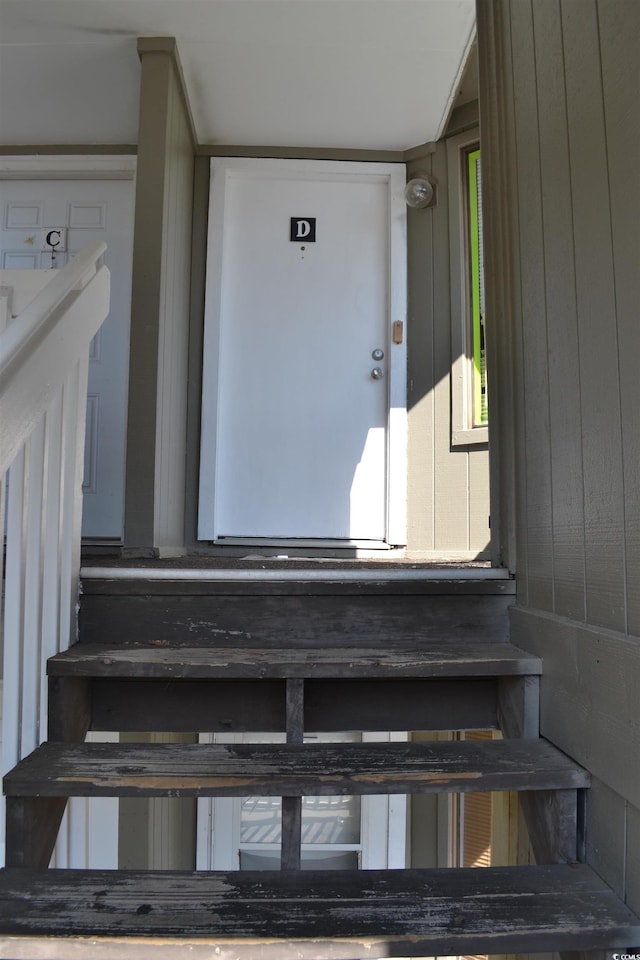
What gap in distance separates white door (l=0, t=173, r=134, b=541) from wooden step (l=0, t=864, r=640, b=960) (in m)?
2.31

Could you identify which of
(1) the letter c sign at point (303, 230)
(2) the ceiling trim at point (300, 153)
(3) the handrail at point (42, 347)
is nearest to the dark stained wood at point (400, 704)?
(3) the handrail at point (42, 347)

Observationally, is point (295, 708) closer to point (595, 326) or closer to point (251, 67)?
point (595, 326)

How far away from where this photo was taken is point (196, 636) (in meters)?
1.67

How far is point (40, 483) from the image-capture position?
4.69ft

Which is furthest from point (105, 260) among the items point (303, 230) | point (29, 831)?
point (29, 831)

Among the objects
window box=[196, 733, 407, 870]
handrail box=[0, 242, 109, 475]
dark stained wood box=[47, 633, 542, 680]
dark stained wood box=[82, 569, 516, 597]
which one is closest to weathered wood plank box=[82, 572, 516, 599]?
dark stained wood box=[82, 569, 516, 597]

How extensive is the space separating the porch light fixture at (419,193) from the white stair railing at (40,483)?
2.23m

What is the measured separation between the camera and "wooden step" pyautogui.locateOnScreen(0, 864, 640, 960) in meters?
0.94

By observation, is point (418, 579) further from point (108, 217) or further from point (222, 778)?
point (108, 217)

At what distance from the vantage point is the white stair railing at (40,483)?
1312mm

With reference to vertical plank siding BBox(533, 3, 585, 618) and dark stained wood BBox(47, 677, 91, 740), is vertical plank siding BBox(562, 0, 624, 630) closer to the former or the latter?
vertical plank siding BBox(533, 3, 585, 618)

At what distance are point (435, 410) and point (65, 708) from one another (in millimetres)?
2406

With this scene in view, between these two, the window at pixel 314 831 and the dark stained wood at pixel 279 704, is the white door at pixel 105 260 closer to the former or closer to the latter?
the dark stained wood at pixel 279 704

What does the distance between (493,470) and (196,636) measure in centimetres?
89
